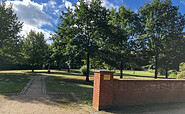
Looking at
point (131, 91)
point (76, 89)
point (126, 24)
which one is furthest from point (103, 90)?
point (126, 24)

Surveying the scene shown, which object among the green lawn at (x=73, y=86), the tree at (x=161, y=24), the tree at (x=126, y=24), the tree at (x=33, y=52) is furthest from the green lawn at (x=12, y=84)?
the tree at (x=161, y=24)

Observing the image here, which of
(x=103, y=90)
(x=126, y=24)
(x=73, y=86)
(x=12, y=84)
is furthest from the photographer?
(x=126, y=24)

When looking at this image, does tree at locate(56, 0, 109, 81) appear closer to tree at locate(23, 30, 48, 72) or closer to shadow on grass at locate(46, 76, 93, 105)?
shadow on grass at locate(46, 76, 93, 105)

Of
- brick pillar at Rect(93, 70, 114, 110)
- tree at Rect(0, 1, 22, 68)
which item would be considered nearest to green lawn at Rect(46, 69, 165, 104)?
brick pillar at Rect(93, 70, 114, 110)

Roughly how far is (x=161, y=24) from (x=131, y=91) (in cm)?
1796

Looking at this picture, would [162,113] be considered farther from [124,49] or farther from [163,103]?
[124,49]

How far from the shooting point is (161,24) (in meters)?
20.4

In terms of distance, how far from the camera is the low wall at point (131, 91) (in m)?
5.46

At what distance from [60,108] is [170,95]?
5.76 m

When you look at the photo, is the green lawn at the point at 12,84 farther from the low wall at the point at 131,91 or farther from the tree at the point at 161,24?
the tree at the point at 161,24

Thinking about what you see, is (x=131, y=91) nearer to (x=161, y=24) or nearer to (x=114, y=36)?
(x=114, y=36)

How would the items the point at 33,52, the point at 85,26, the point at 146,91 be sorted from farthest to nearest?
1. the point at 33,52
2. the point at 85,26
3. the point at 146,91

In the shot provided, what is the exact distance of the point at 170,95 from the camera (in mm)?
7156

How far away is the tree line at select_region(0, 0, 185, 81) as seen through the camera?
15484 mm
